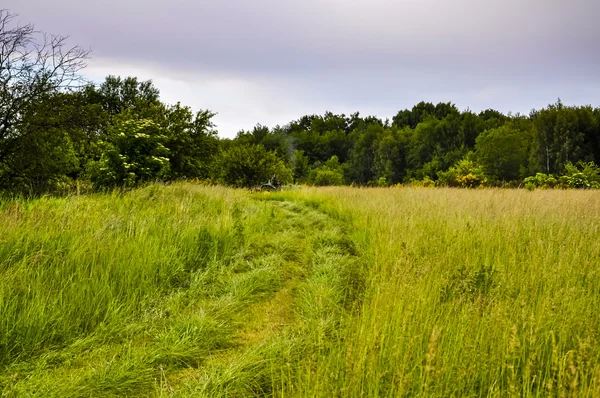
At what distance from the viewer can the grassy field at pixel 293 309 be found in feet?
5.55

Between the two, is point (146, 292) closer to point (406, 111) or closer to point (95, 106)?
point (95, 106)

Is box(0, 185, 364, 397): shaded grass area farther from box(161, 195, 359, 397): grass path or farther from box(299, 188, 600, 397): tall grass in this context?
box(299, 188, 600, 397): tall grass

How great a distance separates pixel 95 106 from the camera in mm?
8938

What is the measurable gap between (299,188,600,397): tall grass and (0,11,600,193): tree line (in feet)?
25.2

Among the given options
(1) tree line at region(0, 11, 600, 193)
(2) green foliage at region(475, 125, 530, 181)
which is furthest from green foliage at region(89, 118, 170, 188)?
(2) green foliage at region(475, 125, 530, 181)

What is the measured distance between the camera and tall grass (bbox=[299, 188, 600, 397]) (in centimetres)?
155

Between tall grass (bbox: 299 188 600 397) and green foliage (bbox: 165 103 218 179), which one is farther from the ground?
green foliage (bbox: 165 103 218 179)

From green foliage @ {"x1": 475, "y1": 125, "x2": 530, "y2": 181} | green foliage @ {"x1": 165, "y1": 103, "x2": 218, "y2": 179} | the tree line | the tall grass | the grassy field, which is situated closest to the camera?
the tall grass

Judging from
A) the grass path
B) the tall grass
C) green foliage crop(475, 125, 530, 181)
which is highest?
green foliage crop(475, 125, 530, 181)

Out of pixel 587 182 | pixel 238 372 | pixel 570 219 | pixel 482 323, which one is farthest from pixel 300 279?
pixel 587 182

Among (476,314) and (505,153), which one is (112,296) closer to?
(476,314)

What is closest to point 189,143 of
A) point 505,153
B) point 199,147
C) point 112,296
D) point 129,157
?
point 199,147

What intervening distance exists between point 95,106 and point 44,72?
4.64 ft

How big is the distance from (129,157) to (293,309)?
8.55m
